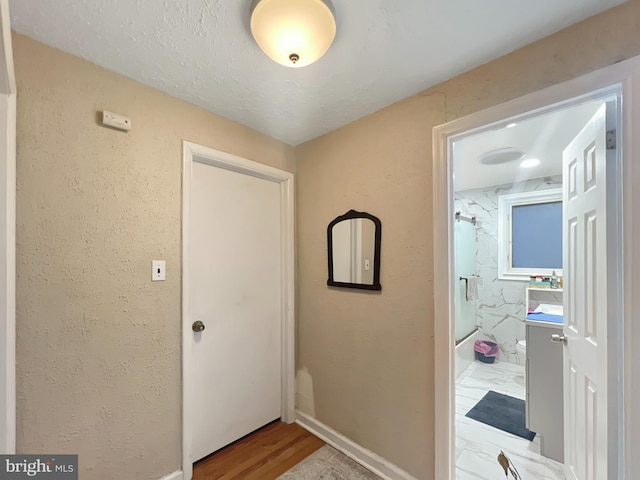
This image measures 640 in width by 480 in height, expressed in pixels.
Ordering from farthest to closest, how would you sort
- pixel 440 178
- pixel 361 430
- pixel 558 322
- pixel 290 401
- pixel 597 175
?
pixel 290 401
pixel 558 322
pixel 361 430
pixel 440 178
pixel 597 175

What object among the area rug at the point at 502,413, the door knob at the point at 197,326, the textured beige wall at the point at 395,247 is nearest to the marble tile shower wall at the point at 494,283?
the area rug at the point at 502,413

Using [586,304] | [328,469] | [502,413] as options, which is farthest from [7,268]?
[502,413]

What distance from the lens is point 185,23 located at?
1.07 m

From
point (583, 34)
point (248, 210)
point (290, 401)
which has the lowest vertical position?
point (290, 401)

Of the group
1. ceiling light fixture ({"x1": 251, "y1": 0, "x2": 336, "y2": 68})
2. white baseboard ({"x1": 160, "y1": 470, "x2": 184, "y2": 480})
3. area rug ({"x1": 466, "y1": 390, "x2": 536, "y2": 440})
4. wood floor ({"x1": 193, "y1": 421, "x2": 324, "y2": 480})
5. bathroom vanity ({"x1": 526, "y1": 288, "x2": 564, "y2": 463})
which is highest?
ceiling light fixture ({"x1": 251, "y1": 0, "x2": 336, "y2": 68})

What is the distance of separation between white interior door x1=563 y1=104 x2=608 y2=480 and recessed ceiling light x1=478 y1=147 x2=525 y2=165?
32.2 inches

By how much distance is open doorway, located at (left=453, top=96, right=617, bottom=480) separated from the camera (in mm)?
1811

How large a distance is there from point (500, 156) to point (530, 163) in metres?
0.52

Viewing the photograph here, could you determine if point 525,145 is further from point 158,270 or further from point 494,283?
point 158,270

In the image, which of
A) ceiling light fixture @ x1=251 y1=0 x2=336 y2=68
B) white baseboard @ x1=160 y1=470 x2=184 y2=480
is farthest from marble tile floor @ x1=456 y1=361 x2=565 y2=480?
ceiling light fixture @ x1=251 y1=0 x2=336 y2=68

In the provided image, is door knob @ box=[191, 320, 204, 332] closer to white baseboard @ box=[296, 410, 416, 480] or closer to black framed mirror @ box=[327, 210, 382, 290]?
black framed mirror @ box=[327, 210, 382, 290]

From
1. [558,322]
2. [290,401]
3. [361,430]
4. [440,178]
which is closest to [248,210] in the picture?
[440,178]

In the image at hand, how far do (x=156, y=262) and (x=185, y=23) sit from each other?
1.14 meters

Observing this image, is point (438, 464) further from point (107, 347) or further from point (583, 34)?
point (583, 34)
